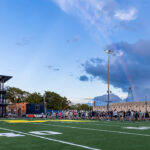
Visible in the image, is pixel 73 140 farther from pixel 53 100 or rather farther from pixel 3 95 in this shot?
pixel 53 100

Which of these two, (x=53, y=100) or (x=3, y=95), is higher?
(x=3, y=95)

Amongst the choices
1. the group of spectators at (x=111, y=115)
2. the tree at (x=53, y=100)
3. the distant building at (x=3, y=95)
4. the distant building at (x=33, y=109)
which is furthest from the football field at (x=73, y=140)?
the tree at (x=53, y=100)

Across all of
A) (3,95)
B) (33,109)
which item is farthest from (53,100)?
(3,95)

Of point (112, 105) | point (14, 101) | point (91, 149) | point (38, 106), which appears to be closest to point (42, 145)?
point (91, 149)

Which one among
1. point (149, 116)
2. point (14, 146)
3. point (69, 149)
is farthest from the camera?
point (149, 116)

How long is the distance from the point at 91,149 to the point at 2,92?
42.0 metres

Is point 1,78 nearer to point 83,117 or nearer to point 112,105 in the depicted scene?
point 83,117

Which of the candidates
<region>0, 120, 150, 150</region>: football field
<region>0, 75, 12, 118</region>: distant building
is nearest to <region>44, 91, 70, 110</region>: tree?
<region>0, 75, 12, 118</region>: distant building

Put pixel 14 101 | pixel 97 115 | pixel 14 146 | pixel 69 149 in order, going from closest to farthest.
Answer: pixel 69 149 → pixel 14 146 → pixel 97 115 → pixel 14 101

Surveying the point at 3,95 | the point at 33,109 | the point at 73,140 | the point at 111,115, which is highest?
the point at 3,95

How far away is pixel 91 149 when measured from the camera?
22.1ft

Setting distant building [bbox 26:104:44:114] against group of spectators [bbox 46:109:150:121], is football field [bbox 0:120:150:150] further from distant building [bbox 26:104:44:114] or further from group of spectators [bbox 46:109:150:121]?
distant building [bbox 26:104:44:114]

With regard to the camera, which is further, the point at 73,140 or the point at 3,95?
the point at 3,95

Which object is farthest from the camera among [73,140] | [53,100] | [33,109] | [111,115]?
[53,100]
